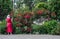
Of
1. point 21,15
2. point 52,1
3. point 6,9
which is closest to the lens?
point 21,15

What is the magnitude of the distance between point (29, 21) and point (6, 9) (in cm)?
1067

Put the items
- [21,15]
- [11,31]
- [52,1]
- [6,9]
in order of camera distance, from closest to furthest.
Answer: [11,31], [21,15], [52,1], [6,9]

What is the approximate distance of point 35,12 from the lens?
2558 cm

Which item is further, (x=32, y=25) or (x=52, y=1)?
(x=52, y=1)

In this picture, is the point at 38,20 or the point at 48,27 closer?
the point at 48,27

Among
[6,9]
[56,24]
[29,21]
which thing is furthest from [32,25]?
[6,9]

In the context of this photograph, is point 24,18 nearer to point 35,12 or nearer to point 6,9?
point 35,12

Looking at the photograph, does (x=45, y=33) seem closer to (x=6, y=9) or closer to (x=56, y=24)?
(x=56, y=24)

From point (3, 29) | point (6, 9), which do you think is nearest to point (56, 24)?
point (3, 29)

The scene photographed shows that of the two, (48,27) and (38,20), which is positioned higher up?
(48,27)

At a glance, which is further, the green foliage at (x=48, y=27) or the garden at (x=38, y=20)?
the garden at (x=38, y=20)

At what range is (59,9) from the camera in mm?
26328

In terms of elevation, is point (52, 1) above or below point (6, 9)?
above

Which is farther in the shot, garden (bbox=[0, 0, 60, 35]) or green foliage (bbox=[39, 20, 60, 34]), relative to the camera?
garden (bbox=[0, 0, 60, 35])
